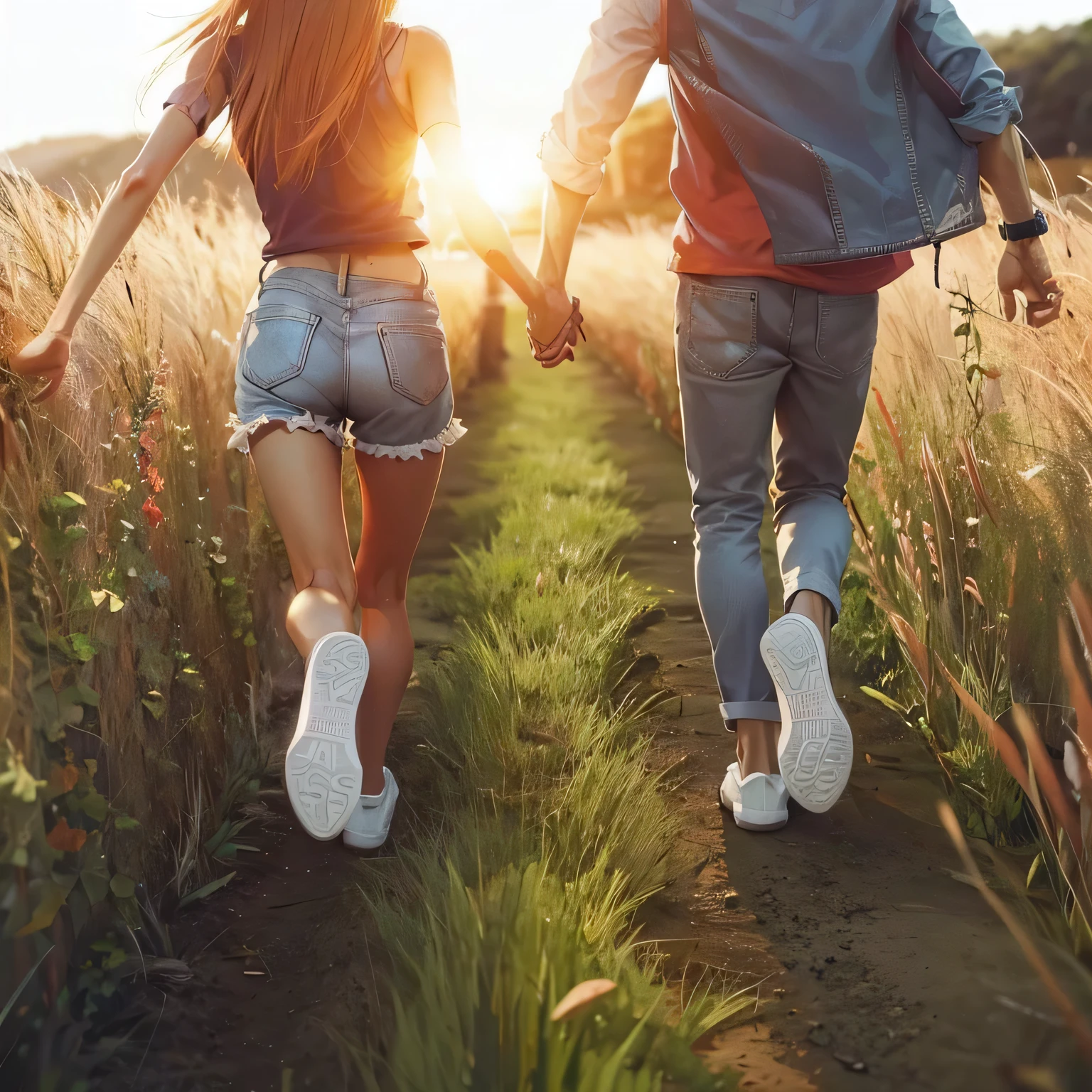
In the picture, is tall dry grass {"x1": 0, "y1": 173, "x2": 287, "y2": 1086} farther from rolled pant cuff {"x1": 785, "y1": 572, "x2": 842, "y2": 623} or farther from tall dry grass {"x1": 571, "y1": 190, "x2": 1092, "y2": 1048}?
tall dry grass {"x1": 571, "y1": 190, "x2": 1092, "y2": 1048}

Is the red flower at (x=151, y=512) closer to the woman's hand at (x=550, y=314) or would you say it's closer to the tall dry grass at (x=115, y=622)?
the tall dry grass at (x=115, y=622)

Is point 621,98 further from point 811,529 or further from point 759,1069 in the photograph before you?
point 759,1069

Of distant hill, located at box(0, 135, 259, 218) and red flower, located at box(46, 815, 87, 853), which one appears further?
distant hill, located at box(0, 135, 259, 218)

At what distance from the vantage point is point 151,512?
2059 mm

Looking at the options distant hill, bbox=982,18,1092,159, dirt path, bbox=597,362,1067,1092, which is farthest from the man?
distant hill, bbox=982,18,1092,159

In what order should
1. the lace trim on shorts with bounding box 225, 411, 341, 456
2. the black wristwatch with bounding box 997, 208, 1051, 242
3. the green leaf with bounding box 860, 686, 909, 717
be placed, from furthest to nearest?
the green leaf with bounding box 860, 686, 909, 717
the black wristwatch with bounding box 997, 208, 1051, 242
the lace trim on shorts with bounding box 225, 411, 341, 456

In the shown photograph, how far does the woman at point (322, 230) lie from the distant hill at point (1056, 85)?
4010 millimetres

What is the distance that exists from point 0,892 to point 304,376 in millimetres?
869

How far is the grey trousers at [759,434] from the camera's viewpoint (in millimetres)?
2041

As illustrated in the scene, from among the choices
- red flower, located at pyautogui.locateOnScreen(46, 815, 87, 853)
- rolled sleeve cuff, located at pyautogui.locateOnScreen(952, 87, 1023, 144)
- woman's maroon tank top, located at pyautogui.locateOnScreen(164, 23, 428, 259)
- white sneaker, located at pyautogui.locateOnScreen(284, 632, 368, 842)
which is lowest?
red flower, located at pyautogui.locateOnScreen(46, 815, 87, 853)

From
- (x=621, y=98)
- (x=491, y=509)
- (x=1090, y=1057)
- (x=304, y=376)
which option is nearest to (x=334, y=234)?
(x=304, y=376)

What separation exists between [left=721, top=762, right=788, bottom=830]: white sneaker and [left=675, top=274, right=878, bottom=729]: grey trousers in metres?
0.12

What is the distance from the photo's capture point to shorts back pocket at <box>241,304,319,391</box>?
5.83ft

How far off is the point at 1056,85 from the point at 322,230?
17.6 ft
